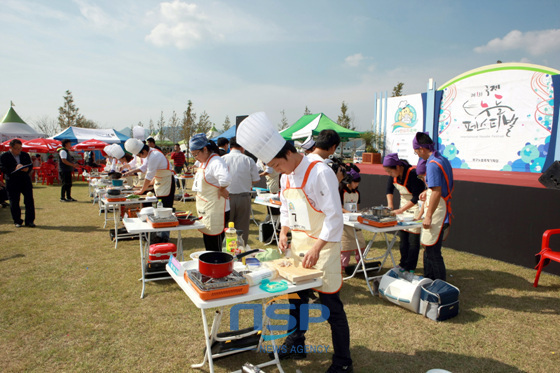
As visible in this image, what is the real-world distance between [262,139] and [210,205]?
202cm

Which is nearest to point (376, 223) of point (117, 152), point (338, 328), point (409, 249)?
point (409, 249)

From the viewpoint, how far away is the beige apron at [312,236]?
2.02 metres

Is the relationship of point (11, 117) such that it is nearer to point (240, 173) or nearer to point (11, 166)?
point (11, 166)

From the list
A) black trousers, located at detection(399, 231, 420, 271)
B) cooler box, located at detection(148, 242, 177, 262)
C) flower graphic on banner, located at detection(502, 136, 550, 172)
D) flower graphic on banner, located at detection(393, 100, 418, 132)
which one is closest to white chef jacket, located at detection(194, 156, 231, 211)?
cooler box, located at detection(148, 242, 177, 262)

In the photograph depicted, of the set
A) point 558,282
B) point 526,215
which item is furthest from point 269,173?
point 558,282

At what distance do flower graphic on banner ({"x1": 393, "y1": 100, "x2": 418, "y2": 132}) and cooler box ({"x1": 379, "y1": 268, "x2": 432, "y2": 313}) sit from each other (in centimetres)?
1049

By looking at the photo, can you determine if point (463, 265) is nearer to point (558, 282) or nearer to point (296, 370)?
point (558, 282)

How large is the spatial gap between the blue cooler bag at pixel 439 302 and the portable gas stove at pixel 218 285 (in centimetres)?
223

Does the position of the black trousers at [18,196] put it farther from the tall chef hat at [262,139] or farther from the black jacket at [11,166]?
the tall chef hat at [262,139]

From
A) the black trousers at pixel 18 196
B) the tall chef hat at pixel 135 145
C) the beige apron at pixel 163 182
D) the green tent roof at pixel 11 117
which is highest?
the green tent roof at pixel 11 117

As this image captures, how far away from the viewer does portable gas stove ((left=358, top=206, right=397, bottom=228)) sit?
148 inches

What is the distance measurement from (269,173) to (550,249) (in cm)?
470

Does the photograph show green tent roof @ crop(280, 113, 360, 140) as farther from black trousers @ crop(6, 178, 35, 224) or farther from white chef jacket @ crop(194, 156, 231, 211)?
white chef jacket @ crop(194, 156, 231, 211)

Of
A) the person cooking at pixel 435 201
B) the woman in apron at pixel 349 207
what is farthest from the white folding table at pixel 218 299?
the woman in apron at pixel 349 207
